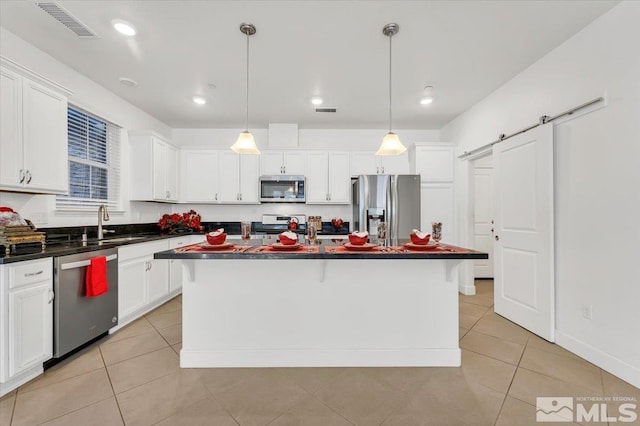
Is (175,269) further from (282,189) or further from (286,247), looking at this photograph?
(286,247)

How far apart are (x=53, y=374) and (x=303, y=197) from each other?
132 inches

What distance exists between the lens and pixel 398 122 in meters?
4.65

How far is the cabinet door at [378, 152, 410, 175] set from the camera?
4695 millimetres

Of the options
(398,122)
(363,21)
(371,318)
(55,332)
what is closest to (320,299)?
(371,318)

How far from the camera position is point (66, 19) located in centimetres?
220

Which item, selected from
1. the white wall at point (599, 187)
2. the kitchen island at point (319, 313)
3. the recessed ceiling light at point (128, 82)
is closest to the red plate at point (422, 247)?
the kitchen island at point (319, 313)

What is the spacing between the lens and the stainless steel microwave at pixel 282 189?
456 centimetres

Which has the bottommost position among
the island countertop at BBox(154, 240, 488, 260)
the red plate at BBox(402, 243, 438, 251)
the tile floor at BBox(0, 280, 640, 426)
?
the tile floor at BBox(0, 280, 640, 426)

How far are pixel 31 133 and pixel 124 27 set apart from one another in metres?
1.17

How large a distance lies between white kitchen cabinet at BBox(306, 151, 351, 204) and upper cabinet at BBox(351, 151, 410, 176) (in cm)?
15

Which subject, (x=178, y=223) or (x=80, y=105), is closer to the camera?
(x=80, y=105)

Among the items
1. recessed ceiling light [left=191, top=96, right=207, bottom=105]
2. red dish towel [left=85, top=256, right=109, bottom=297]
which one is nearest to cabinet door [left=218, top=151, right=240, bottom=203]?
recessed ceiling light [left=191, top=96, right=207, bottom=105]

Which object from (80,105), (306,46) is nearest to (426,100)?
(306,46)

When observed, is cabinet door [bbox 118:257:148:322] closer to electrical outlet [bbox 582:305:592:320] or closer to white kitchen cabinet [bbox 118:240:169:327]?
white kitchen cabinet [bbox 118:240:169:327]
